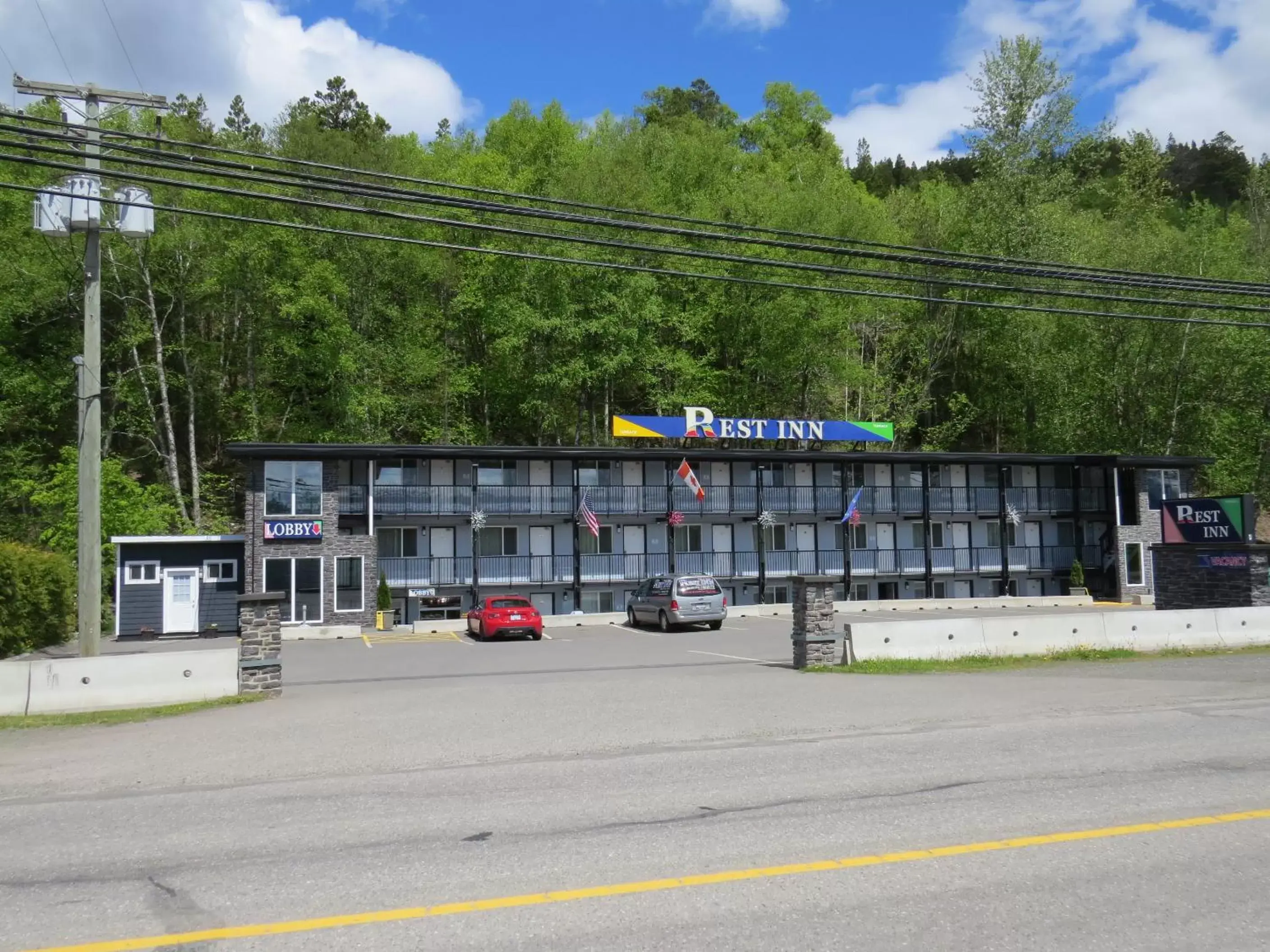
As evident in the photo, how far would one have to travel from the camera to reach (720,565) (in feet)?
129

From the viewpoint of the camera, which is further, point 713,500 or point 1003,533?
point 1003,533

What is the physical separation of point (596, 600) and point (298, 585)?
1188 cm

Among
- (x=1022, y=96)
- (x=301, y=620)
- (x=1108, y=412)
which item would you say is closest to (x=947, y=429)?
(x=1108, y=412)

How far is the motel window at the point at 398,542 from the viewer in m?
36.0

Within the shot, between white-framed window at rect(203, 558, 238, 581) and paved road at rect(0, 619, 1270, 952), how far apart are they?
2015 centimetres

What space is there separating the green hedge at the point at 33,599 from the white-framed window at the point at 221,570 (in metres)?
4.80

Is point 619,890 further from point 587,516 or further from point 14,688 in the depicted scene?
point 587,516

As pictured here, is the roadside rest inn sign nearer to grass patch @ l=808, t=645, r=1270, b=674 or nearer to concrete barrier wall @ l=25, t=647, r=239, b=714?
grass patch @ l=808, t=645, r=1270, b=674

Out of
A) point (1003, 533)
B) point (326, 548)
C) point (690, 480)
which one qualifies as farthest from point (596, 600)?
point (1003, 533)

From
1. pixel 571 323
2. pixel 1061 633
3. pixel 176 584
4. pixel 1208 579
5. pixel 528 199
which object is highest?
pixel 571 323

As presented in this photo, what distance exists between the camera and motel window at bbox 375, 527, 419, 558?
36.0 metres

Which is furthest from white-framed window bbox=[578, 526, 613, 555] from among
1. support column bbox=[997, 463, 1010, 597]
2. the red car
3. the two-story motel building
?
support column bbox=[997, 463, 1010, 597]

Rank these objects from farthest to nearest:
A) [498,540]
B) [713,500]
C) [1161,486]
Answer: [1161,486] < [713,500] < [498,540]

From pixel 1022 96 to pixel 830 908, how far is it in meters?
49.7
